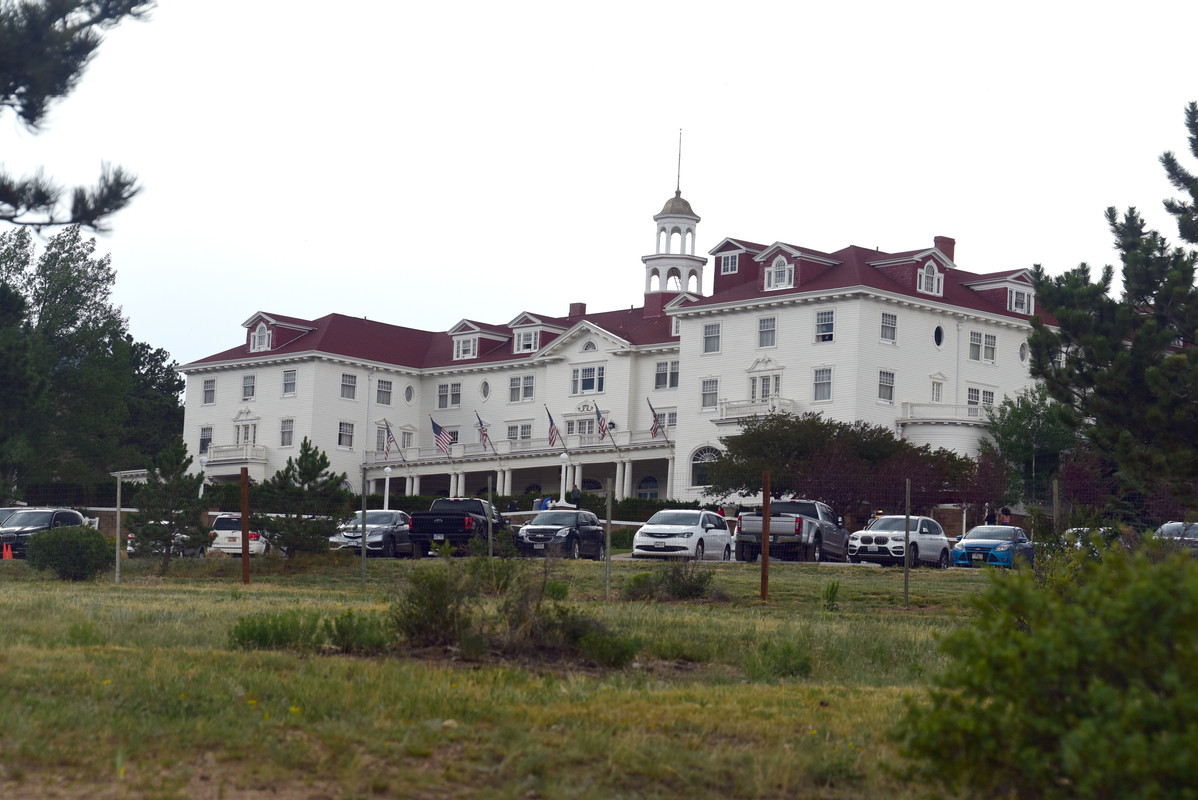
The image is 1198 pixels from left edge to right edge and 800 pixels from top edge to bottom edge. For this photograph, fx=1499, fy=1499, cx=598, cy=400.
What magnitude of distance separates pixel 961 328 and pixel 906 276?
3514 millimetres

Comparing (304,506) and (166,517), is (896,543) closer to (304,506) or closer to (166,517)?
(304,506)

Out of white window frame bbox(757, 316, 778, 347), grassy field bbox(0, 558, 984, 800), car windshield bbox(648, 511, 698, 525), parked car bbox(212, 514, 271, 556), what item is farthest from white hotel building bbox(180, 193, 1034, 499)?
grassy field bbox(0, 558, 984, 800)

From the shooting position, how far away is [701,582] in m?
22.1

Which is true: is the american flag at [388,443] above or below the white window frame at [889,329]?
below

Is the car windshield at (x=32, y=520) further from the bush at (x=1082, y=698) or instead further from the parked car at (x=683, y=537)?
the bush at (x=1082, y=698)

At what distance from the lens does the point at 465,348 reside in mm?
84375

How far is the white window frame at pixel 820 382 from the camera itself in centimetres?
6450

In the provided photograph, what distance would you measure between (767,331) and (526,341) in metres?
18.7

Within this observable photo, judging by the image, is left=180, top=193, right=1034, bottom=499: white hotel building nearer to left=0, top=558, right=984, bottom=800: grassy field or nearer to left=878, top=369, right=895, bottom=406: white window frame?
left=878, top=369, right=895, bottom=406: white window frame

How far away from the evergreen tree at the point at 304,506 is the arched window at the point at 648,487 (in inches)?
1743

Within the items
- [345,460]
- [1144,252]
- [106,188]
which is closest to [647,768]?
[106,188]

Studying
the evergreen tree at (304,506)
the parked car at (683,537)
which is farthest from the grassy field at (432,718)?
the parked car at (683,537)

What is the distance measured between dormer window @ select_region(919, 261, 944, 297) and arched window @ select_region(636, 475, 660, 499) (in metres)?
16.9

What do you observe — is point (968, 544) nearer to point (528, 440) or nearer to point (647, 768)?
point (647, 768)
